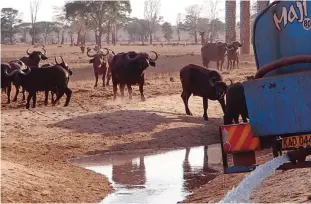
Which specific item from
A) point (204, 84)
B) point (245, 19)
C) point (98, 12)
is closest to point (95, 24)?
point (98, 12)

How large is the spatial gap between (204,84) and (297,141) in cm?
1187

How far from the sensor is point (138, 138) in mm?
15492

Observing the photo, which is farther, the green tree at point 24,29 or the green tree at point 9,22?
the green tree at point 24,29

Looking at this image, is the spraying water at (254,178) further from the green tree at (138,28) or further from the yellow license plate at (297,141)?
the green tree at (138,28)

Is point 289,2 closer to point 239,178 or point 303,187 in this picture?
point 303,187

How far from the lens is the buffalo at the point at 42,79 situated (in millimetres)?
18984

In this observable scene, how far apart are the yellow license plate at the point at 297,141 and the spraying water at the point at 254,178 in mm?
124

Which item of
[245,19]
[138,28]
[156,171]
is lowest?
[156,171]

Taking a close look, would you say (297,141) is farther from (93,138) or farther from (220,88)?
(220,88)

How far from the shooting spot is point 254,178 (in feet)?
19.3

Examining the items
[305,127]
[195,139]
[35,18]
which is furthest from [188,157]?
[35,18]

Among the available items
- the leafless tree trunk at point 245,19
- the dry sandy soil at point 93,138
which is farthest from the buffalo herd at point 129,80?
the leafless tree trunk at point 245,19

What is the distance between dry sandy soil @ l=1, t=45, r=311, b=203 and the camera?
912 centimetres

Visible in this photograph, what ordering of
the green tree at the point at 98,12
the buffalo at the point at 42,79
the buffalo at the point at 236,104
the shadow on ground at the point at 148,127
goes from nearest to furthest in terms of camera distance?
the buffalo at the point at 236,104
the shadow on ground at the point at 148,127
the buffalo at the point at 42,79
the green tree at the point at 98,12
